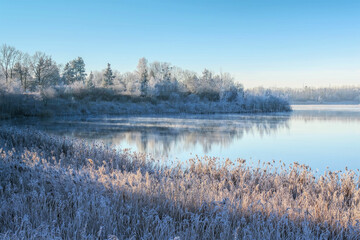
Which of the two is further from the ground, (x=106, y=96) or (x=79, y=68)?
(x=79, y=68)

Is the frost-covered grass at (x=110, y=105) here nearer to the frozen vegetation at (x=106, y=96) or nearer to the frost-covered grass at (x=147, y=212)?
the frozen vegetation at (x=106, y=96)

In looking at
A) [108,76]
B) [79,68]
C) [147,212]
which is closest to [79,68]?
[79,68]

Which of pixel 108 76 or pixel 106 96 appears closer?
pixel 106 96

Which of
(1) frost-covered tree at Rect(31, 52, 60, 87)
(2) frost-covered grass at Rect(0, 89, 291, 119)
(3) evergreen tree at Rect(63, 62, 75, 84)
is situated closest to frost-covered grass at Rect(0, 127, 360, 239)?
(2) frost-covered grass at Rect(0, 89, 291, 119)

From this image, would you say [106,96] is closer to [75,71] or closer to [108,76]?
[108,76]

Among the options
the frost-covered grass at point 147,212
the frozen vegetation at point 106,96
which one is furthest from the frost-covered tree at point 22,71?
the frost-covered grass at point 147,212

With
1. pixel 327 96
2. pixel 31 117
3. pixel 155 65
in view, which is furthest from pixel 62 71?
pixel 327 96

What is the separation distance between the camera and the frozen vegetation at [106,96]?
35.5m

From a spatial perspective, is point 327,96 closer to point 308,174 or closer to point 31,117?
point 31,117

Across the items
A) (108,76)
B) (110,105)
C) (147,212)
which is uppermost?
(108,76)

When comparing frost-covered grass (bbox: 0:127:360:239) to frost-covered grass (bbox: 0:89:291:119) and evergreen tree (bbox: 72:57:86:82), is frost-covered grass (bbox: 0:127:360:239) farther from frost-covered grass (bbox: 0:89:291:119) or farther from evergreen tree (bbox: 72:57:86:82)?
evergreen tree (bbox: 72:57:86:82)

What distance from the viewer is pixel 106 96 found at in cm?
4750

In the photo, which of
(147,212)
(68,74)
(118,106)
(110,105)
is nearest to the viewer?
(147,212)

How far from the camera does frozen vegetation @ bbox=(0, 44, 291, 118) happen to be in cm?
3550
